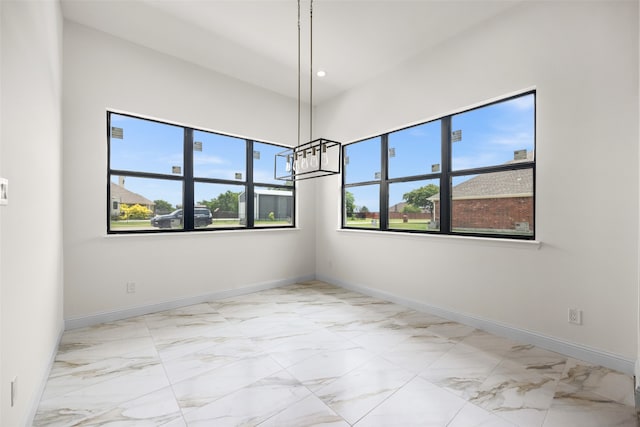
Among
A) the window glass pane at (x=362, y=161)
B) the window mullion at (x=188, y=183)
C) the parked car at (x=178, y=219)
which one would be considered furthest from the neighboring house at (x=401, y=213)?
the window mullion at (x=188, y=183)

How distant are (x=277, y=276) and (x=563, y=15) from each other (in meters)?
4.61

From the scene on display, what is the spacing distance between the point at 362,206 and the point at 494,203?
6.41ft

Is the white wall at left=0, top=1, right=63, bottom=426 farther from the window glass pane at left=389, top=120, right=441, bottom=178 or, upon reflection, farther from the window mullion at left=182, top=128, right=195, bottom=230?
the window glass pane at left=389, top=120, right=441, bottom=178

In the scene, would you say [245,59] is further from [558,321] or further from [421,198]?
[558,321]

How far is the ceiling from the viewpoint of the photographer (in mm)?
2928

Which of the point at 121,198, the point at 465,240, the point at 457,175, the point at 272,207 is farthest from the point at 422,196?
the point at 121,198

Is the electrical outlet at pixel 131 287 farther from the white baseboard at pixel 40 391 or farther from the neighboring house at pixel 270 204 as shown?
the neighboring house at pixel 270 204

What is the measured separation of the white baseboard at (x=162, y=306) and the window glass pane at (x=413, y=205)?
213 centimetres

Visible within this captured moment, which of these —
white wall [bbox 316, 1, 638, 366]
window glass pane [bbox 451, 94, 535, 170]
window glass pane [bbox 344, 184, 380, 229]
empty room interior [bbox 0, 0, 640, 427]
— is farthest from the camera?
window glass pane [bbox 344, 184, 380, 229]

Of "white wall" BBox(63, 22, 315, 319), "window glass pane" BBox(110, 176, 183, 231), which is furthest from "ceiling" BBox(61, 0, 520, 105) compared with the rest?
"window glass pane" BBox(110, 176, 183, 231)

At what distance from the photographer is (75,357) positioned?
8.35 feet

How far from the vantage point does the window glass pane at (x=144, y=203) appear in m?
3.52

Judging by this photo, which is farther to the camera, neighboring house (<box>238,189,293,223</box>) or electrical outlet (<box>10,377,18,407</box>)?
neighboring house (<box>238,189,293,223</box>)

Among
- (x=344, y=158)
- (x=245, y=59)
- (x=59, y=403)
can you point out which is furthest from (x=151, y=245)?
(x=344, y=158)
